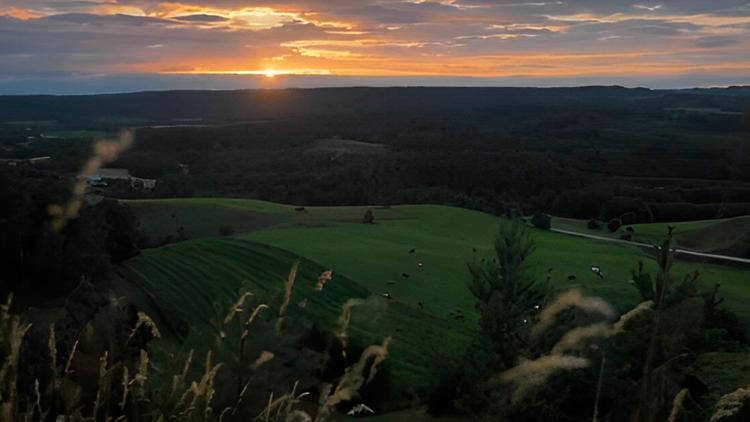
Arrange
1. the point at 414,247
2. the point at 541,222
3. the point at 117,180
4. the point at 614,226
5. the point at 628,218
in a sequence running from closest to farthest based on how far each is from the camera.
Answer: the point at 414,247 → the point at 541,222 → the point at 614,226 → the point at 628,218 → the point at 117,180

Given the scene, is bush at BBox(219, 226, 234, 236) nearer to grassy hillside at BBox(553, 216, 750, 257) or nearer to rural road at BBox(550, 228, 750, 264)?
rural road at BBox(550, 228, 750, 264)

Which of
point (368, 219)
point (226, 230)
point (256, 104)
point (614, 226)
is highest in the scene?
point (256, 104)

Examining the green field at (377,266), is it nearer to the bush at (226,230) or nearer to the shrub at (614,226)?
the bush at (226,230)

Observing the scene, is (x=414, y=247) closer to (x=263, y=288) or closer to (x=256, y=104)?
(x=263, y=288)

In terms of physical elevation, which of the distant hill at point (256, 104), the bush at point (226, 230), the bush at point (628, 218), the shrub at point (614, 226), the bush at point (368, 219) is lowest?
the bush at point (628, 218)

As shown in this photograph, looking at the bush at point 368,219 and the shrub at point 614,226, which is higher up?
the bush at point 368,219

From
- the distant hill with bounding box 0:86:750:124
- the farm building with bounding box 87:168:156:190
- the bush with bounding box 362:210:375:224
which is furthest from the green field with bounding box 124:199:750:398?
the distant hill with bounding box 0:86:750:124

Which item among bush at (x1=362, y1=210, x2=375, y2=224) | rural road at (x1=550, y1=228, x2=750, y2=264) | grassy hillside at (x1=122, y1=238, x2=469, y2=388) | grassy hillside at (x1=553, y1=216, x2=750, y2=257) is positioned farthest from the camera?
bush at (x1=362, y1=210, x2=375, y2=224)

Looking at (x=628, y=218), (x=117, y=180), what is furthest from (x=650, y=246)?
(x=117, y=180)

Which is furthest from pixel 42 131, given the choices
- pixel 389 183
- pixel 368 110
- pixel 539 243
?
pixel 539 243

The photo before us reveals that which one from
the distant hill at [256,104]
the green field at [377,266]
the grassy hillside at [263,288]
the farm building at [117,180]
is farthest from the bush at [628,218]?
the distant hill at [256,104]
